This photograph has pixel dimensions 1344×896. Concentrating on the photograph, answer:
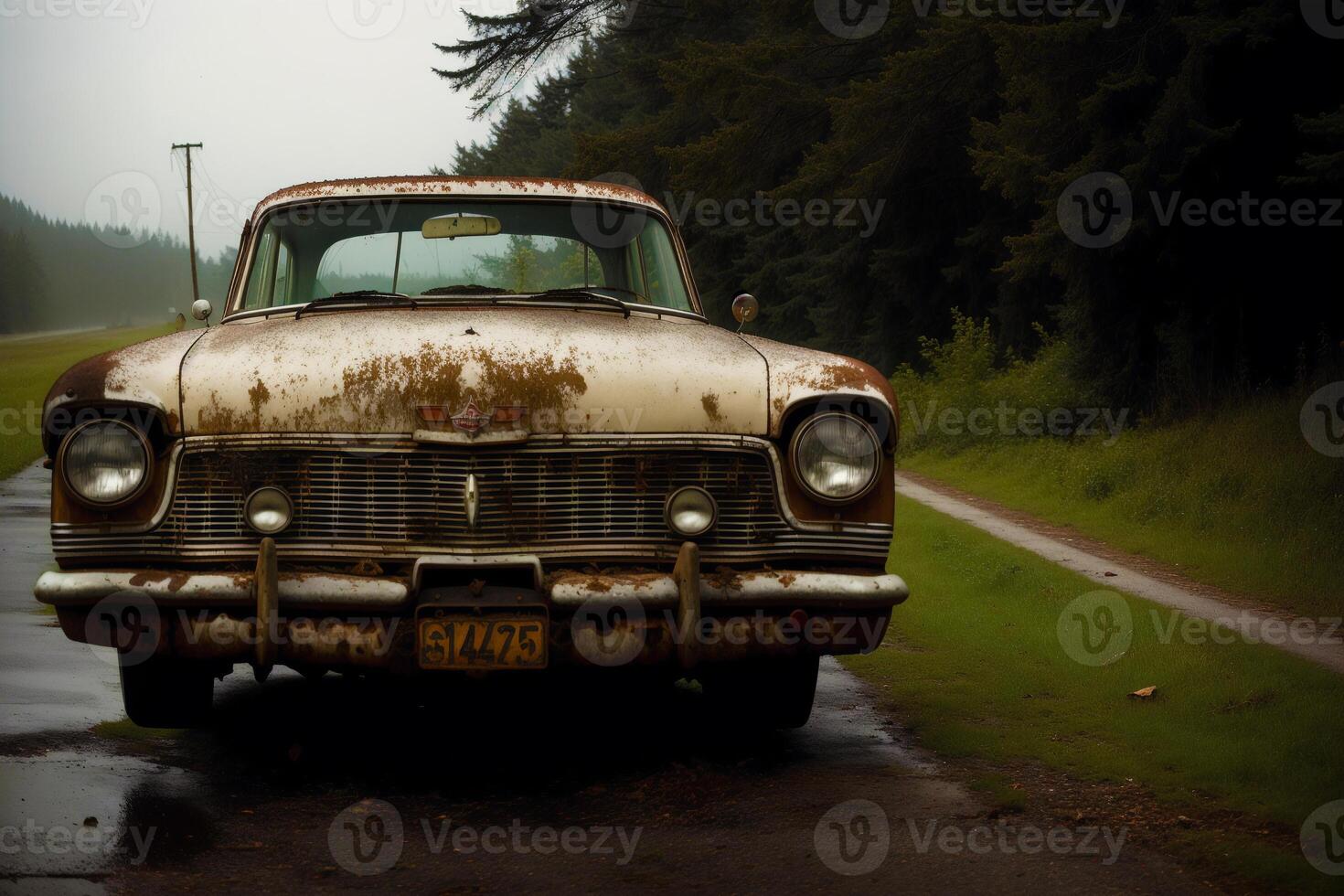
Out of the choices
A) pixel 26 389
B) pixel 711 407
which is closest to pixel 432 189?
pixel 711 407

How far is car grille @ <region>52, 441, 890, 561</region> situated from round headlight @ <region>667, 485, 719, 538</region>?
33 millimetres

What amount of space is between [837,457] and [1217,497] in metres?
7.07

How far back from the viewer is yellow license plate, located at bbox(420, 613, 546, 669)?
3943 millimetres

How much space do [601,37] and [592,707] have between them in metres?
27.7

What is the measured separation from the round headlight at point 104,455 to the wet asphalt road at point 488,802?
0.90 meters

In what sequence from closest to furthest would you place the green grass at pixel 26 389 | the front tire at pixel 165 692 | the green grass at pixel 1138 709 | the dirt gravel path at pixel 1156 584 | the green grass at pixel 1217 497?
1. the green grass at pixel 1138 709
2. the front tire at pixel 165 692
3. the dirt gravel path at pixel 1156 584
4. the green grass at pixel 1217 497
5. the green grass at pixel 26 389

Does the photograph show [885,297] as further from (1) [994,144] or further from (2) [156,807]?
(2) [156,807]

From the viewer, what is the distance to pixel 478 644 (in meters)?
3.95

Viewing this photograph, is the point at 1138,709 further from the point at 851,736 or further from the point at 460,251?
the point at 460,251

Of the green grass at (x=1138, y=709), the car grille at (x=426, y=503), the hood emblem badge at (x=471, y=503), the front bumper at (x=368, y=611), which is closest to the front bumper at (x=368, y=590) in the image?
the front bumper at (x=368, y=611)

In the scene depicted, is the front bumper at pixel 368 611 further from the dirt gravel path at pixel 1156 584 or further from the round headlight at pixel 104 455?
the dirt gravel path at pixel 1156 584

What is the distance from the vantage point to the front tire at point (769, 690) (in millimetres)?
4789

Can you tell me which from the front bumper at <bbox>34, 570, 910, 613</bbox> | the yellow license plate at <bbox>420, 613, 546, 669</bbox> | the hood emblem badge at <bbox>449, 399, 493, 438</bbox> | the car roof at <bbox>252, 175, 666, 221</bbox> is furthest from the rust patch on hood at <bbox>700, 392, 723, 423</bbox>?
the car roof at <bbox>252, 175, 666, 221</bbox>

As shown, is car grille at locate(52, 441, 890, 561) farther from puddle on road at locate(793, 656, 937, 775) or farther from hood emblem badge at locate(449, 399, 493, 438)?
puddle on road at locate(793, 656, 937, 775)
